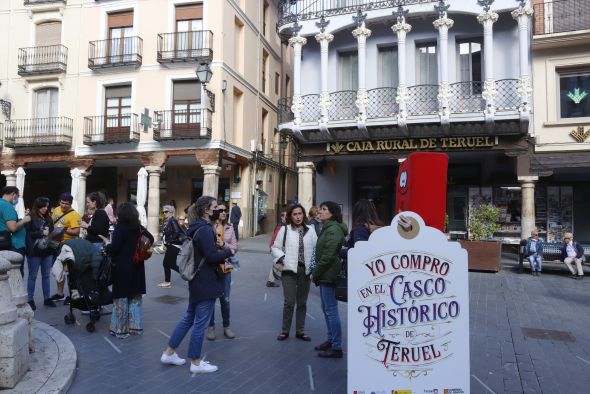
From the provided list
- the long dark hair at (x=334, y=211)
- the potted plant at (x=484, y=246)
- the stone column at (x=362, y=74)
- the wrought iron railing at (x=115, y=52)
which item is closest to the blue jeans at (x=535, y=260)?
the potted plant at (x=484, y=246)

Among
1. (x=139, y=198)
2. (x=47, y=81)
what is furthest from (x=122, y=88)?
(x=139, y=198)

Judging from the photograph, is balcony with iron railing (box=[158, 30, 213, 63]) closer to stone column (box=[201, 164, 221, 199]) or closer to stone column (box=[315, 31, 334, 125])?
stone column (box=[201, 164, 221, 199])

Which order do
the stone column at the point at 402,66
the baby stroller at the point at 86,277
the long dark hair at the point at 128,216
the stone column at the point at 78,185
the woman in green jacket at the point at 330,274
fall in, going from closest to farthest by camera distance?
the woman in green jacket at the point at 330,274 < the long dark hair at the point at 128,216 < the baby stroller at the point at 86,277 < the stone column at the point at 402,66 < the stone column at the point at 78,185

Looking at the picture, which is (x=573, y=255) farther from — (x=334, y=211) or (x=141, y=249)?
(x=141, y=249)

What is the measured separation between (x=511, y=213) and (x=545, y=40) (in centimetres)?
562

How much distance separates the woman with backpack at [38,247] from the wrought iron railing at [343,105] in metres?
10.2

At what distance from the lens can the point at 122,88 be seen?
21.1 meters

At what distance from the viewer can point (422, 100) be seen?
1471 cm

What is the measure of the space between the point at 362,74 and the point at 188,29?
9363 millimetres

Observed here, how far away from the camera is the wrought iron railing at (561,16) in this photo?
44.8ft

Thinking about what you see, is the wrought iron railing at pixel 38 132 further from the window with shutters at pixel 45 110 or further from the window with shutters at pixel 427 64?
the window with shutters at pixel 427 64

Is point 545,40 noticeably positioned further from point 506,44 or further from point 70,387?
point 70,387

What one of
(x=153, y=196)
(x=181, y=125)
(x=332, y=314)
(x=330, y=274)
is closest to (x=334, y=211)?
(x=330, y=274)

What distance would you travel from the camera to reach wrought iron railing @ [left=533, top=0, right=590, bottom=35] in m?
13.6
